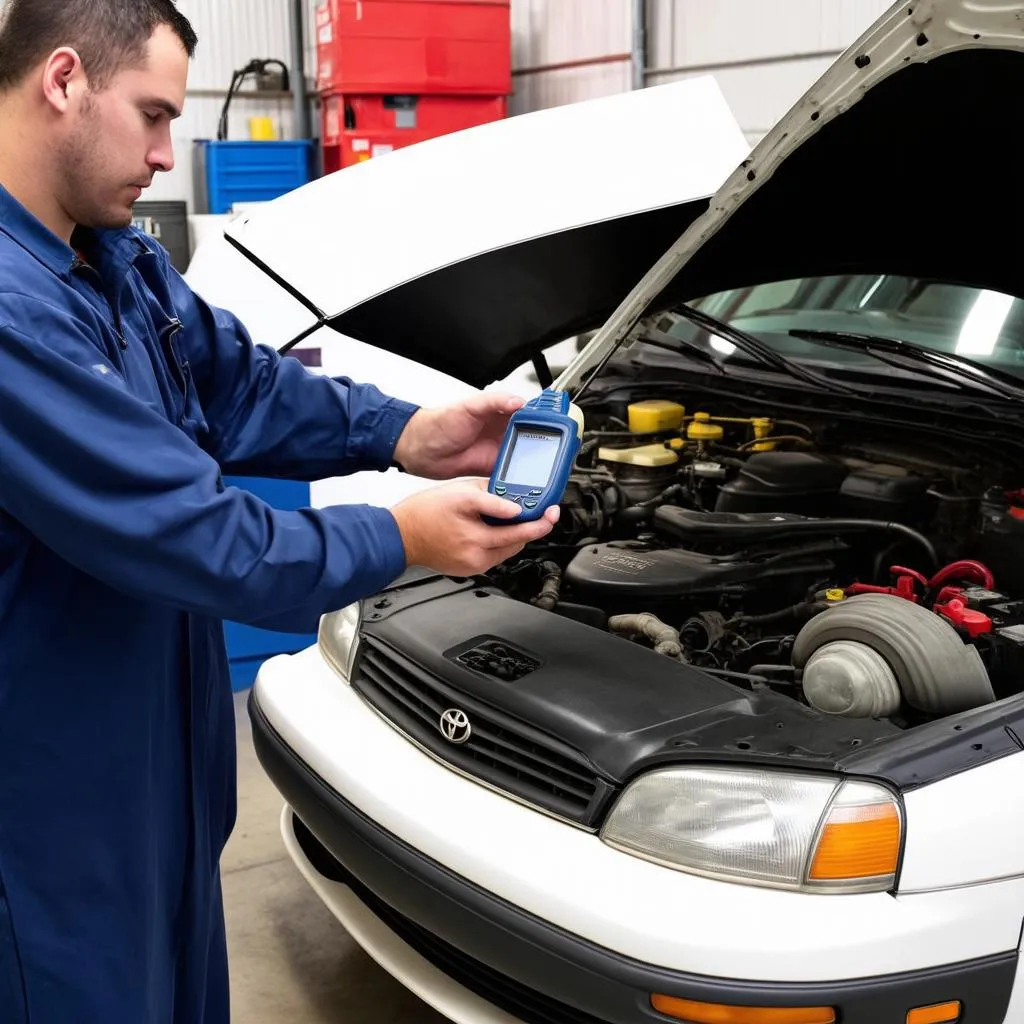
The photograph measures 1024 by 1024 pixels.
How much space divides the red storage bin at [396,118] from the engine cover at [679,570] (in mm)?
4430

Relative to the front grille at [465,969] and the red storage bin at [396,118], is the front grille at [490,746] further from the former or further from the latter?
the red storage bin at [396,118]

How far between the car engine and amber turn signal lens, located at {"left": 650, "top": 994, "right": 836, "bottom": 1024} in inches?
18.8

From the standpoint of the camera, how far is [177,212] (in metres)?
6.99

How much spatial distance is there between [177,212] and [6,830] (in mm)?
6155

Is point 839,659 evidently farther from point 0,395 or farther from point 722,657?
point 0,395

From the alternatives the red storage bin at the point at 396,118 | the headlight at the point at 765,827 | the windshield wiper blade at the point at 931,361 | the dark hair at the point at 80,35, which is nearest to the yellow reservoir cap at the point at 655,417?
the windshield wiper blade at the point at 931,361

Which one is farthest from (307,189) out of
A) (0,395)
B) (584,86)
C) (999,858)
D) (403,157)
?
(584,86)

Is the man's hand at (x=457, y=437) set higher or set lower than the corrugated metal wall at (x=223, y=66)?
lower

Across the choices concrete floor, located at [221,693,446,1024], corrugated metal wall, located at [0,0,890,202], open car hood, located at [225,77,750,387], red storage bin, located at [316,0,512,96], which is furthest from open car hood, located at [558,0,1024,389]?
red storage bin, located at [316,0,512,96]

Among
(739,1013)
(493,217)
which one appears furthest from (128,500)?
(493,217)

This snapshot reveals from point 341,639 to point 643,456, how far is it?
896 millimetres

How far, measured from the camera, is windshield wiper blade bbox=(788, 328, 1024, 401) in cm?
234

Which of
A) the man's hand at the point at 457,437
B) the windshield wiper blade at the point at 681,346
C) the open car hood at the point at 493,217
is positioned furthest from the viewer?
the windshield wiper blade at the point at 681,346

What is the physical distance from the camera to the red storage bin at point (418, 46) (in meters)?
5.95
